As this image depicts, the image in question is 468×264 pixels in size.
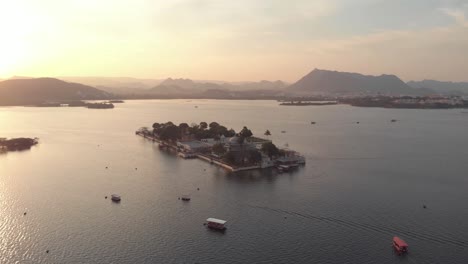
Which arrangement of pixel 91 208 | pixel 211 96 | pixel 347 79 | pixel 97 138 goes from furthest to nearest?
pixel 347 79, pixel 211 96, pixel 97 138, pixel 91 208

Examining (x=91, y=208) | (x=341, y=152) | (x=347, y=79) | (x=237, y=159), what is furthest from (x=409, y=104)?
(x=347, y=79)

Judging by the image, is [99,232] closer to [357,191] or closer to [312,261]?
[312,261]

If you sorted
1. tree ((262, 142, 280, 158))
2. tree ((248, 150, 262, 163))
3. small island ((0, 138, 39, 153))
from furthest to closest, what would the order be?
1. small island ((0, 138, 39, 153))
2. tree ((262, 142, 280, 158))
3. tree ((248, 150, 262, 163))

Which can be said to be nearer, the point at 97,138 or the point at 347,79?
the point at 97,138

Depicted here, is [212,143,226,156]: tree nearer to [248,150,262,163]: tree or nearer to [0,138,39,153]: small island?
[248,150,262,163]: tree

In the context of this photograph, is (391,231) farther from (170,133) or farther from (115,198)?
(170,133)

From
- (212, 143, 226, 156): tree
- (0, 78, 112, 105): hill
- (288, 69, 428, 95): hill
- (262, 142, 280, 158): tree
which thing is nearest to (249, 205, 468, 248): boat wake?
(262, 142, 280, 158): tree
